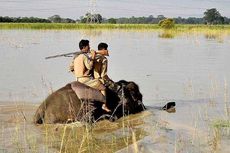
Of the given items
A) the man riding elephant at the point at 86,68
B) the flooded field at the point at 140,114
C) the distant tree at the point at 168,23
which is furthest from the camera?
the distant tree at the point at 168,23

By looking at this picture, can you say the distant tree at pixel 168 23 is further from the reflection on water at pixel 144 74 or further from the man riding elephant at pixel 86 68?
the man riding elephant at pixel 86 68

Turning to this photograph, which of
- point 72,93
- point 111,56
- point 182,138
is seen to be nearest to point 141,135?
point 182,138

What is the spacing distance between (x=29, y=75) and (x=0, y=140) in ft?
28.7

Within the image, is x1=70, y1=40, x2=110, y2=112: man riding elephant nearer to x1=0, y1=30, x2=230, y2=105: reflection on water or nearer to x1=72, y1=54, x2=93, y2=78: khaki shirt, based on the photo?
x1=72, y1=54, x2=93, y2=78: khaki shirt

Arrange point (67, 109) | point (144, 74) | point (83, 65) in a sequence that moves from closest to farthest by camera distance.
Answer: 1. point (67, 109)
2. point (83, 65)
3. point (144, 74)

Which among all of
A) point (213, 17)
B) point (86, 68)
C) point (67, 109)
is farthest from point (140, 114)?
A: point (213, 17)

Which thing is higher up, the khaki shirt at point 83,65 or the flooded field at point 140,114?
the khaki shirt at point 83,65

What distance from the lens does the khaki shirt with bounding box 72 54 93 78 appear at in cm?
1001

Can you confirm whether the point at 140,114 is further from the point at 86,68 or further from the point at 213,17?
the point at 213,17

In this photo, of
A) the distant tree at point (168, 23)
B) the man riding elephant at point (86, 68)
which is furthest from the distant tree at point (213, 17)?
the man riding elephant at point (86, 68)

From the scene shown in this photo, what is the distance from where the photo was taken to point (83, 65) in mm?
10039

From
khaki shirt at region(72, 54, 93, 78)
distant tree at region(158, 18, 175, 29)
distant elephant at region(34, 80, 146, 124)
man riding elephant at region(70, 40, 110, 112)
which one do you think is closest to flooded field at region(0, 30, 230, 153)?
distant elephant at region(34, 80, 146, 124)

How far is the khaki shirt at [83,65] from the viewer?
32.8ft

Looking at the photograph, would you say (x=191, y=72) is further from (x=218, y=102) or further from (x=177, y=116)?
(x=177, y=116)
